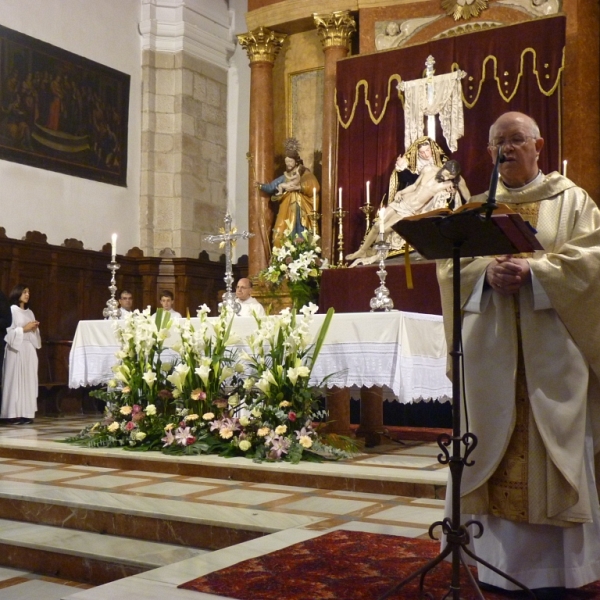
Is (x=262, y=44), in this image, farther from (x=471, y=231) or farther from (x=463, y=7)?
(x=471, y=231)

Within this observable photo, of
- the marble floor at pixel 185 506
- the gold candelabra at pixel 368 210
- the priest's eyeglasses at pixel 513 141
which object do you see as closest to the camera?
the priest's eyeglasses at pixel 513 141

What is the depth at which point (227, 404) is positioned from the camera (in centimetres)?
634

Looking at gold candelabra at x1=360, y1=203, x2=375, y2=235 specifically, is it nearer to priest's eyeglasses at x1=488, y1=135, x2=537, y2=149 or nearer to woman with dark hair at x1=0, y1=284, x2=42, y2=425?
woman with dark hair at x1=0, y1=284, x2=42, y2=425

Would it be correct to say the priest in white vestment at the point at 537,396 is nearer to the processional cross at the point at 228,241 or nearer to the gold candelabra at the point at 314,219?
the processional cross at the point at 228,241

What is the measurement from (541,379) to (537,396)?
0.21 feet

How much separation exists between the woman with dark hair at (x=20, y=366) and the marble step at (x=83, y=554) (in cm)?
531

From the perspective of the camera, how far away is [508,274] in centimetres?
307

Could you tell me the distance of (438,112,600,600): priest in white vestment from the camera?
3010mm

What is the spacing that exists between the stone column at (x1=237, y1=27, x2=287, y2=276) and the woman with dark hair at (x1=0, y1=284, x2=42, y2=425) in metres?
3.04

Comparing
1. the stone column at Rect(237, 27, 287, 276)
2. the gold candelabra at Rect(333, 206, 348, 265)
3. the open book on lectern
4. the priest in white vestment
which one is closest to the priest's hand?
the priest in white vestment

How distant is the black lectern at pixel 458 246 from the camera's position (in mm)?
2744

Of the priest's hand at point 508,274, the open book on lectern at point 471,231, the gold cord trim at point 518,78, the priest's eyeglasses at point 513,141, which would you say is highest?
the gold cord trim at point 518,78

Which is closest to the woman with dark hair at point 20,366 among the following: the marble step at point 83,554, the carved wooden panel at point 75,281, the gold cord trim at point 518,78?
the carved wooden panel at point 75,281

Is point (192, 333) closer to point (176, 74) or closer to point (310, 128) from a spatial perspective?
point (310, 128)
